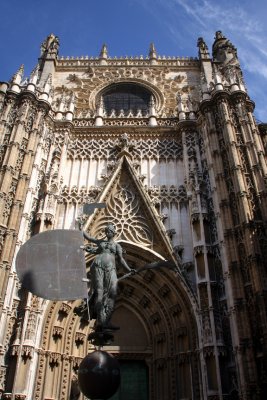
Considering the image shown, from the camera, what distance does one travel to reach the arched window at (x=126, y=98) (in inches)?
819

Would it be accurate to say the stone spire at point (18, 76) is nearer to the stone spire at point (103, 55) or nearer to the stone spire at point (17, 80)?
the stone spire at point (17, 80)

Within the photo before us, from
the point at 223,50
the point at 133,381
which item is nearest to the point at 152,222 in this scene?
the point at 133,381

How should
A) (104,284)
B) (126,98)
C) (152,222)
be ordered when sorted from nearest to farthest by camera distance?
(104,284), (152,222), (126,98)

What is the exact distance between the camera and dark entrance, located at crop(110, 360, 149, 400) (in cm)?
1344

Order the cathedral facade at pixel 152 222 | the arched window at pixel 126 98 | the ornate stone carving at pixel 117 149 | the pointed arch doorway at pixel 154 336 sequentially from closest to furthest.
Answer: the cathedral facade at pixel 152 222, the pointed arch doorway at pixel 154 336, the ornate stone carving at pixel 117 149, the arched window at pixel 126 98

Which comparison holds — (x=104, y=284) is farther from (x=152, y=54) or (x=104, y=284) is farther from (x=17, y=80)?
(x=152, y=54)

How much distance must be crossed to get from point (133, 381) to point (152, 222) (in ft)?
17.9

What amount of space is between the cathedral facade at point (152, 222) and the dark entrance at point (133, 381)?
35 millimetres

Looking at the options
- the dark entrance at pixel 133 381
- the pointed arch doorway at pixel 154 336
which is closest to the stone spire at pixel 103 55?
the pointed arch doorway at pixel 154 336

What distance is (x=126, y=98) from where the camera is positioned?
70.0 feet

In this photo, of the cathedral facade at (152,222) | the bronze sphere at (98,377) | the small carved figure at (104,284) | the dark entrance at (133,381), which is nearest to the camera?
the bronze sphere at (98,377)

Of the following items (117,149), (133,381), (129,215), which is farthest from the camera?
(117,149)

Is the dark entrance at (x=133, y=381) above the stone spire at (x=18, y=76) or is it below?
below

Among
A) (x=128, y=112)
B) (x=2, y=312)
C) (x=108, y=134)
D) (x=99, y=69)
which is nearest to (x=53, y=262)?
(x=2, y=312)
